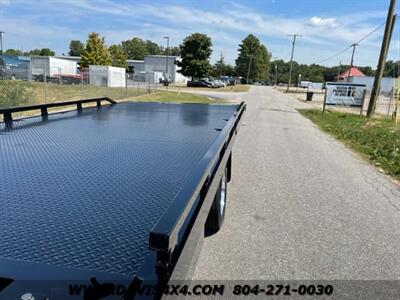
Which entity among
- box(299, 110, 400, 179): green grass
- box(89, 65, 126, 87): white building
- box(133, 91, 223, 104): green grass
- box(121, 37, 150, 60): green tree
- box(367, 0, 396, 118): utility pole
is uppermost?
box(121, 37, 150, 60): green tree

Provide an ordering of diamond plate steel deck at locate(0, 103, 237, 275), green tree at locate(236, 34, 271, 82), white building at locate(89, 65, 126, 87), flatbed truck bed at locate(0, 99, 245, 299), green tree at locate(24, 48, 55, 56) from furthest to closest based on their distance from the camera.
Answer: green tree at locate(24, 48, 55, 56)
green tree at locate(236, 34, 271, 82)
white building at locate(89, 65, 126, 87)
diamond plate steel deck at locate(0, 103, 237, 275)
flatbed truck bed at locate(0, 99, 245, 299)

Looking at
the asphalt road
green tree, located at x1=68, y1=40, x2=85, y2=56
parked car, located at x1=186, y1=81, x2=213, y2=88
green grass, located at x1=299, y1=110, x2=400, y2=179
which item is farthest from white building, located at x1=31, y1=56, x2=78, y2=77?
green tree, located at x1=68, y1=40, x2=85, y2=56

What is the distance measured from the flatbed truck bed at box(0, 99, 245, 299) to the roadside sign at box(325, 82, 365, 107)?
18300 mm

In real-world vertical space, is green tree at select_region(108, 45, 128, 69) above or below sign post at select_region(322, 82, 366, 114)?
above

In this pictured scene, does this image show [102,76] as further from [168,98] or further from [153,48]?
[153,48]

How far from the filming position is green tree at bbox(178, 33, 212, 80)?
226ft

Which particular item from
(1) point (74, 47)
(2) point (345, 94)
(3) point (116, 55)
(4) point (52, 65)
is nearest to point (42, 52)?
(1) point (74, 47)

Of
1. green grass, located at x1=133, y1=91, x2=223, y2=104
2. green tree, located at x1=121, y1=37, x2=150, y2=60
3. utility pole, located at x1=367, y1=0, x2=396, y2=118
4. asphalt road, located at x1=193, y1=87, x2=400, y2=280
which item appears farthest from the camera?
green tree, located at x1=121, y1=37, x2=150, y2=60

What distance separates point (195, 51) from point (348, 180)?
66.1 meters

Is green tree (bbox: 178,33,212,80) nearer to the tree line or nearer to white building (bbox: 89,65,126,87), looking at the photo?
the tree line

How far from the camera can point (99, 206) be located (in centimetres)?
221

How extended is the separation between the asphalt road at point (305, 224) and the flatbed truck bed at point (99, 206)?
98cm

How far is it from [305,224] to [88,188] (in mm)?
2925

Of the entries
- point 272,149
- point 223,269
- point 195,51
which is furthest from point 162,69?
point 223,269
